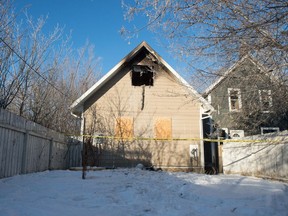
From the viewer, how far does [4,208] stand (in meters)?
3.89

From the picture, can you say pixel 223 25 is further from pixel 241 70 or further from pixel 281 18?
pixel 241 70

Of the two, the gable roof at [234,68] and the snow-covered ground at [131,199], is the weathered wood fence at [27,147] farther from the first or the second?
the gable roof at [234,68]

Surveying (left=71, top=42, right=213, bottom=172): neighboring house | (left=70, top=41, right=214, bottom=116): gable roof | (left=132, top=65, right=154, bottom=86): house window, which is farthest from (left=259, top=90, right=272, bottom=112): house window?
(left=132, top=65, right=154, bottom=86): house window

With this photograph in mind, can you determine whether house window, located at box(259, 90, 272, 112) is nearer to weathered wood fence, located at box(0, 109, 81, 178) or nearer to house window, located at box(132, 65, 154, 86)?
weathered wood fence, located at box(0, 109, 81, 178)

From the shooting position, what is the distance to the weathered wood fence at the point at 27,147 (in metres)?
6.56

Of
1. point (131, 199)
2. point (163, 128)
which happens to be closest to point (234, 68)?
point (131, 199)

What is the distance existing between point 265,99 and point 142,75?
8206 millimetres

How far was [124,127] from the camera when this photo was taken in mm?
13430

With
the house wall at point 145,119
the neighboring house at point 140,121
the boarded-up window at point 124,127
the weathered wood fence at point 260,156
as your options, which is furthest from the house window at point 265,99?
the boarded-up window at point 124,127

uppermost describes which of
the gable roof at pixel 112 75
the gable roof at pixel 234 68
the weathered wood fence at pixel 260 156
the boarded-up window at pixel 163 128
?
the gable roof at pixel 112 75

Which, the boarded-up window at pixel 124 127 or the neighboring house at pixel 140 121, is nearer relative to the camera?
the neighboring house at pixel 140 121

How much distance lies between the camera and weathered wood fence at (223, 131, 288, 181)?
841 centimetres

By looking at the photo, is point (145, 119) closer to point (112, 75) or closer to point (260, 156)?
point (112, 75)

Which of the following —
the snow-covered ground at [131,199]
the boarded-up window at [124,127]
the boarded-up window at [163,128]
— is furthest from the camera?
the boarded-up window at [163,128]
